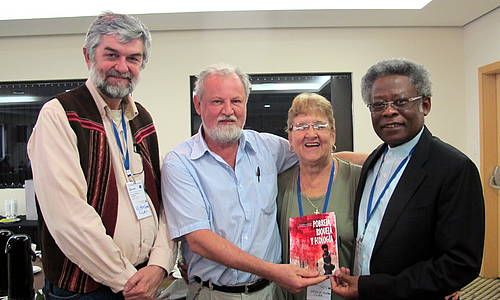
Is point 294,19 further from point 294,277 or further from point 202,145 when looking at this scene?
point 294,277

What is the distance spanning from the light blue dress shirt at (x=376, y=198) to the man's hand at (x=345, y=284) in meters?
0.06

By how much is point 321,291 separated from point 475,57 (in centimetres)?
425

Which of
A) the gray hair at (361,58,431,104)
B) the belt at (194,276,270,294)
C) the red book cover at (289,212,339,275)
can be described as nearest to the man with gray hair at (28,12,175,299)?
the belt at (194,276,270,294)

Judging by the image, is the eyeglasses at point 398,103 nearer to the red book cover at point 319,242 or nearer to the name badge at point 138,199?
the red book cover at point 319,242

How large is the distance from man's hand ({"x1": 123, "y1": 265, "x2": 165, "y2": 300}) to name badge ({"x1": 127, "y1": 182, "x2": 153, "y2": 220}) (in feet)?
0.67

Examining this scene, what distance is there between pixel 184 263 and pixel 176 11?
315cm

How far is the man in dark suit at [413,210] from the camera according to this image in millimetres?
1333

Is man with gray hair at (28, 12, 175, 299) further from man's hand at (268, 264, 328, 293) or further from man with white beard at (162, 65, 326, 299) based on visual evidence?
man's hand at (268, 264, 328, 293)

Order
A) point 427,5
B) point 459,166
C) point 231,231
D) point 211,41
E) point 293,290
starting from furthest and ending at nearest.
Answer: point 211,41 < point 427,5 < point 231,231 < point 293,290 < point 459,166

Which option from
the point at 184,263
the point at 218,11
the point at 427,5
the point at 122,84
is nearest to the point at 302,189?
the point at 184,263

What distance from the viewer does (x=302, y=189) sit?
6.01 ft

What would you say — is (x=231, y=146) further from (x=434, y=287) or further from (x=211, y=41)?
(x=211, y=41)

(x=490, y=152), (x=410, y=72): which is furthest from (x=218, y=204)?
(x=490, y=152)

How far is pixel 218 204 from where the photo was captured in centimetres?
170
